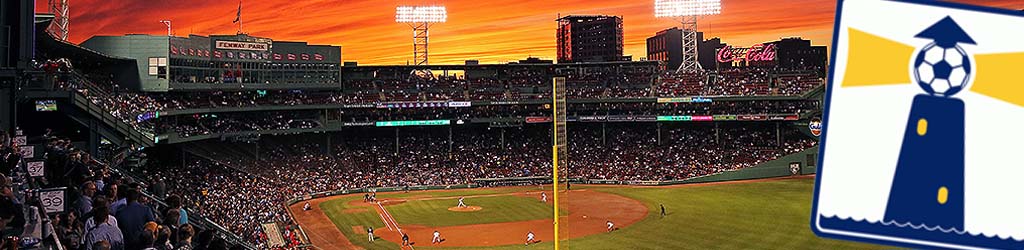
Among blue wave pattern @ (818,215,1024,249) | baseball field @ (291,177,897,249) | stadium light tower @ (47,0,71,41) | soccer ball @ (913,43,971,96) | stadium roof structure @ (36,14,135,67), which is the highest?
stadium light tower @ (47,0,71,41)

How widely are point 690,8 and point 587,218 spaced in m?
33.7

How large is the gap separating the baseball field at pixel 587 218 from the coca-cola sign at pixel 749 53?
18531 millimetres

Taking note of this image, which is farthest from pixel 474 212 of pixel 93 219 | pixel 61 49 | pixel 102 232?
pixel 102 232

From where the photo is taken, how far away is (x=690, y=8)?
66.1 meters

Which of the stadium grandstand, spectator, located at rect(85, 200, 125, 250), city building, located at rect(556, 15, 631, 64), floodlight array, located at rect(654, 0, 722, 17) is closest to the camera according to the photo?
spectator, located at rect(85, 200, 125, 250)

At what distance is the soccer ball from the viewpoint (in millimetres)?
2115

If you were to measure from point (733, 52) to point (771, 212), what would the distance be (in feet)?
106

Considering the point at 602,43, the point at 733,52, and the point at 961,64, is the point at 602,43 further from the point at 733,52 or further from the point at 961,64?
the point at 961,64

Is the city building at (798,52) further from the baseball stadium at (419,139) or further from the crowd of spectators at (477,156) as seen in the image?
the crowd of spectators at (477,156)

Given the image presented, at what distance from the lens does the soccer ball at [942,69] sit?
83.3 inches

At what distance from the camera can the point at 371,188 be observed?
170ft

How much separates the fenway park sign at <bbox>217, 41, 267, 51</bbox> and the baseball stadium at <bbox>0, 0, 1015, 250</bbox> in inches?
8.0

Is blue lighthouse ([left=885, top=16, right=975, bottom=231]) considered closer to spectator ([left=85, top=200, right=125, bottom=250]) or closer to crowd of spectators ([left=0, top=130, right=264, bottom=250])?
crowd of spectators ([left=0, top=130, right=264, bottom=250])

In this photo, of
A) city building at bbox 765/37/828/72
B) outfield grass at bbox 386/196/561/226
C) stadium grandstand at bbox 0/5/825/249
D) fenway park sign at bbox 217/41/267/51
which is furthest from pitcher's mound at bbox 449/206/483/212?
city building at bbox 765/37/828/72
